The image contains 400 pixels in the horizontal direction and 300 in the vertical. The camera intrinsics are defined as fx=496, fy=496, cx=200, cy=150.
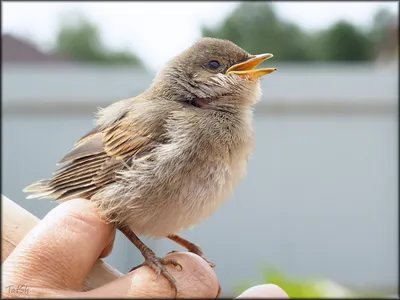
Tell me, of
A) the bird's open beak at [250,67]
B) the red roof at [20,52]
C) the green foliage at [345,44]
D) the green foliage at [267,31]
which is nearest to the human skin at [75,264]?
the bird's open beak at [250,67]

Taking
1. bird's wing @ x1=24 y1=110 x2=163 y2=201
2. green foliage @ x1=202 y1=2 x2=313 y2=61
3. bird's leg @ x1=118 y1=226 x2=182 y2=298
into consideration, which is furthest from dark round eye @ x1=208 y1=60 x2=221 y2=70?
green foliage @ x1=202 y1=2 x2=313 y2=61

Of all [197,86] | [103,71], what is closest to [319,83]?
[103,71]

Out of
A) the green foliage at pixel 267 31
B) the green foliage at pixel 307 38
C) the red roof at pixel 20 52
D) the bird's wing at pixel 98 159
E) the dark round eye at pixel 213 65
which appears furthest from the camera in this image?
the green foliage at pixel 307 38

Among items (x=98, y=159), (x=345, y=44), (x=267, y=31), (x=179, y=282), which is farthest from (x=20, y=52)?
(x=179, y=282)

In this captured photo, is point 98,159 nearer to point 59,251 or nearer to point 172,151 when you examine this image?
point 172,151

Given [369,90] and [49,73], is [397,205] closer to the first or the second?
[369,90]

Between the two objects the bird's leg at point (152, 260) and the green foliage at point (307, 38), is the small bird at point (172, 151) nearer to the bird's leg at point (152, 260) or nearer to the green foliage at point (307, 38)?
the bird's leg at point (152, 260)
